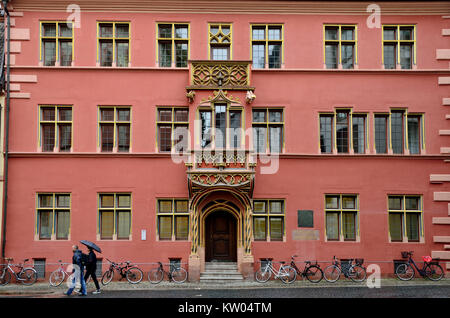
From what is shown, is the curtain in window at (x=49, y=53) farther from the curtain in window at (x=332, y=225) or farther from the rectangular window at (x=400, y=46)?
the rectangular window at (x=400, y=46)

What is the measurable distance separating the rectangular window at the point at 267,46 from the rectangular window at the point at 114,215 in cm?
818

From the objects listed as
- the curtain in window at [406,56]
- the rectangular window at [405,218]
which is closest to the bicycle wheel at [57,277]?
the rectangular window at [405,218]

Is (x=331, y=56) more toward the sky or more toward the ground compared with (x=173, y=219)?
more toward the sky

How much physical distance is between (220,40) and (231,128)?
3953 millimetres

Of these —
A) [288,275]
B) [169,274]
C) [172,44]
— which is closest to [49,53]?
[172,44]

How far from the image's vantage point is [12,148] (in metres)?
19.7

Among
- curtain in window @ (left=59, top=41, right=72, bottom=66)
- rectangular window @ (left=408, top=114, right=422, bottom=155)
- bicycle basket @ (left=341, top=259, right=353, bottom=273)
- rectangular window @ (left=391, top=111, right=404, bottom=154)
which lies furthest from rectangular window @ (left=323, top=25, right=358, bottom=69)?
curtain in window @ (left=59, top=41, right=72, bottom=66)

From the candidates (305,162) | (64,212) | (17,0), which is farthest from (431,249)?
(17,0)

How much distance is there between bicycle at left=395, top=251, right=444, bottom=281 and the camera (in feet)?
61.9

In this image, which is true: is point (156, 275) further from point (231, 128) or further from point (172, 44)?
point (172, 44)

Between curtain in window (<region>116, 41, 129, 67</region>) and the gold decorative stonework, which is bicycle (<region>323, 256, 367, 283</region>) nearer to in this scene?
the gold decorative stonework

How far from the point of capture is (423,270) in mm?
19094

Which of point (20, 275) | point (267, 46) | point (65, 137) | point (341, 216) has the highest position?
point (267, 46)

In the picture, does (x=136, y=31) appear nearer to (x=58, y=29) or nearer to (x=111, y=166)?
(x=58, y=29)
